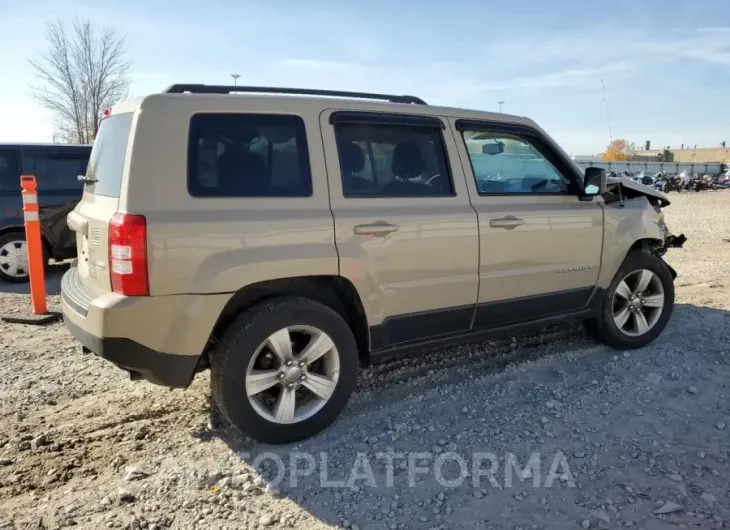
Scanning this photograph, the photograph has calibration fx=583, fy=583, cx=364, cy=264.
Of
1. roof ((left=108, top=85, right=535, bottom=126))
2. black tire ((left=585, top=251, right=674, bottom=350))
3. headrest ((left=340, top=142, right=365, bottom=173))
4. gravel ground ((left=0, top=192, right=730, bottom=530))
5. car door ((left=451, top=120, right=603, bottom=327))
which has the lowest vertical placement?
gravel ground ((left=0, top=192, right=730, bottom=530))

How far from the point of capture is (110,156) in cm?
337

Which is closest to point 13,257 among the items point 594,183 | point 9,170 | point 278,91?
point 9,170

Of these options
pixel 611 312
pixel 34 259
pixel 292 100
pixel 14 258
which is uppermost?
pixel 292 100

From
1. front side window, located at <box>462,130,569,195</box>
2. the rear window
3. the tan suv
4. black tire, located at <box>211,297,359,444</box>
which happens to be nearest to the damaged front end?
the tan suv

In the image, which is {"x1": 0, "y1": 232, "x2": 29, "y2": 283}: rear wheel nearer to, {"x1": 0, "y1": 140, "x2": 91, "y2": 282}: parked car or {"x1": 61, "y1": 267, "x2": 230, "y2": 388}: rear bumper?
{"x1": 0, "y1": 140, "x2": 91, "y2": 282}: parked car

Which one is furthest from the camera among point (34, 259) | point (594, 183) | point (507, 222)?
point (34, 259)

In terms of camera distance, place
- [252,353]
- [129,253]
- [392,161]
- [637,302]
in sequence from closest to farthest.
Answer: [129,253], [252,353], [392,161], [637,302]

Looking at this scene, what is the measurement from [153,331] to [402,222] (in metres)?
1.56

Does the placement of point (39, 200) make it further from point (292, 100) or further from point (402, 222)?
point (402, 222)

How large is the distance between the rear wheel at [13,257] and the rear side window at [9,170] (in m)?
0.64

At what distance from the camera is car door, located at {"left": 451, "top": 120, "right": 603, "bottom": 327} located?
3990mm

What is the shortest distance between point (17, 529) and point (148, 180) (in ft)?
5.66

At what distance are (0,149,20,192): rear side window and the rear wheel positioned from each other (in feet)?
2.10

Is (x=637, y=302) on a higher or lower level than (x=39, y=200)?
lower
